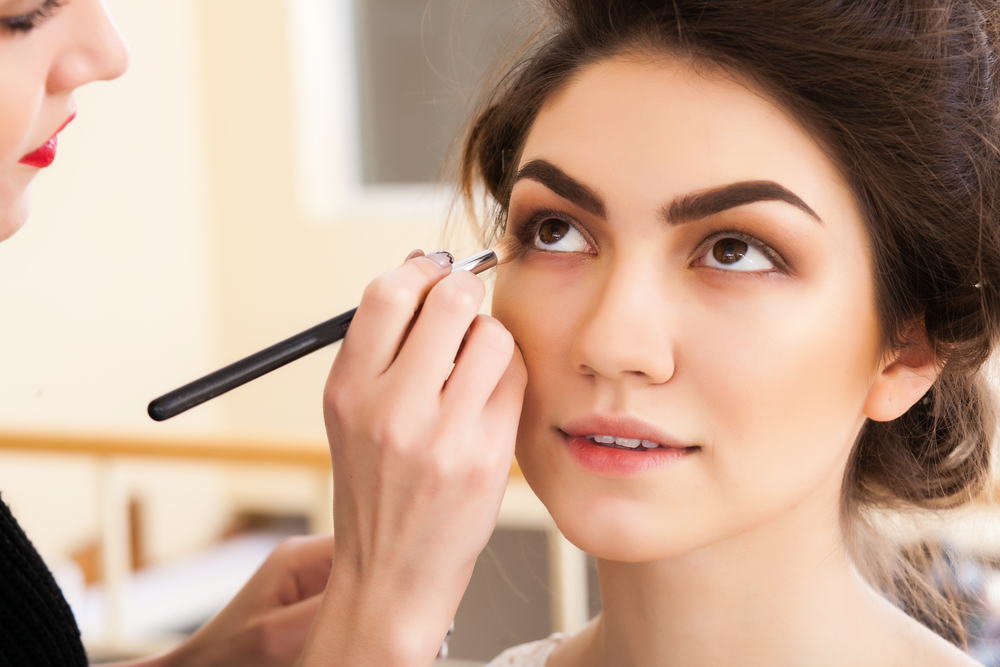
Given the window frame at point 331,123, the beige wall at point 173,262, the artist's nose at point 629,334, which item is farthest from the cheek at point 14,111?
the window frame at point 331,123

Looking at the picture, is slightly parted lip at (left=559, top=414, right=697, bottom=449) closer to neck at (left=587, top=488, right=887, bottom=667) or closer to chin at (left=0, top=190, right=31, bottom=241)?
neck at (left=587, top=488, right=887, bottom=667)

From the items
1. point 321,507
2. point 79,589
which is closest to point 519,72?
point 321,507

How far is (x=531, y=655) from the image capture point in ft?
3.25

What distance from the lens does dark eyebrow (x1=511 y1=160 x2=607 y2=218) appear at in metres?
0.70

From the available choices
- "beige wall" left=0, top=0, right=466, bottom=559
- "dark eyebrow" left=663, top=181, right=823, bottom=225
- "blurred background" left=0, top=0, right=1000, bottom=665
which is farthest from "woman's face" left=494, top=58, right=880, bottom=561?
"beige wall" left=0, top=0, right=466, bottom=559

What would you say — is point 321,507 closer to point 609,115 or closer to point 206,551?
point 609,115

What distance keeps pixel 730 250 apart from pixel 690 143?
85mm

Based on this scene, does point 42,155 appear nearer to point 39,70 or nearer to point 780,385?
point 39,70

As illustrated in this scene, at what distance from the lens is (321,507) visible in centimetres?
151

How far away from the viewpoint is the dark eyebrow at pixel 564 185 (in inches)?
27.7

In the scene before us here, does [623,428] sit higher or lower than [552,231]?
lower

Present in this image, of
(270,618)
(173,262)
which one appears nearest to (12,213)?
(270,618)

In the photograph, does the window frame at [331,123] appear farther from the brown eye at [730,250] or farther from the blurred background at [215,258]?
the brown eye at [730,250]

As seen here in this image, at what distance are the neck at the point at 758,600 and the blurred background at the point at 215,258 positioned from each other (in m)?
1.89
